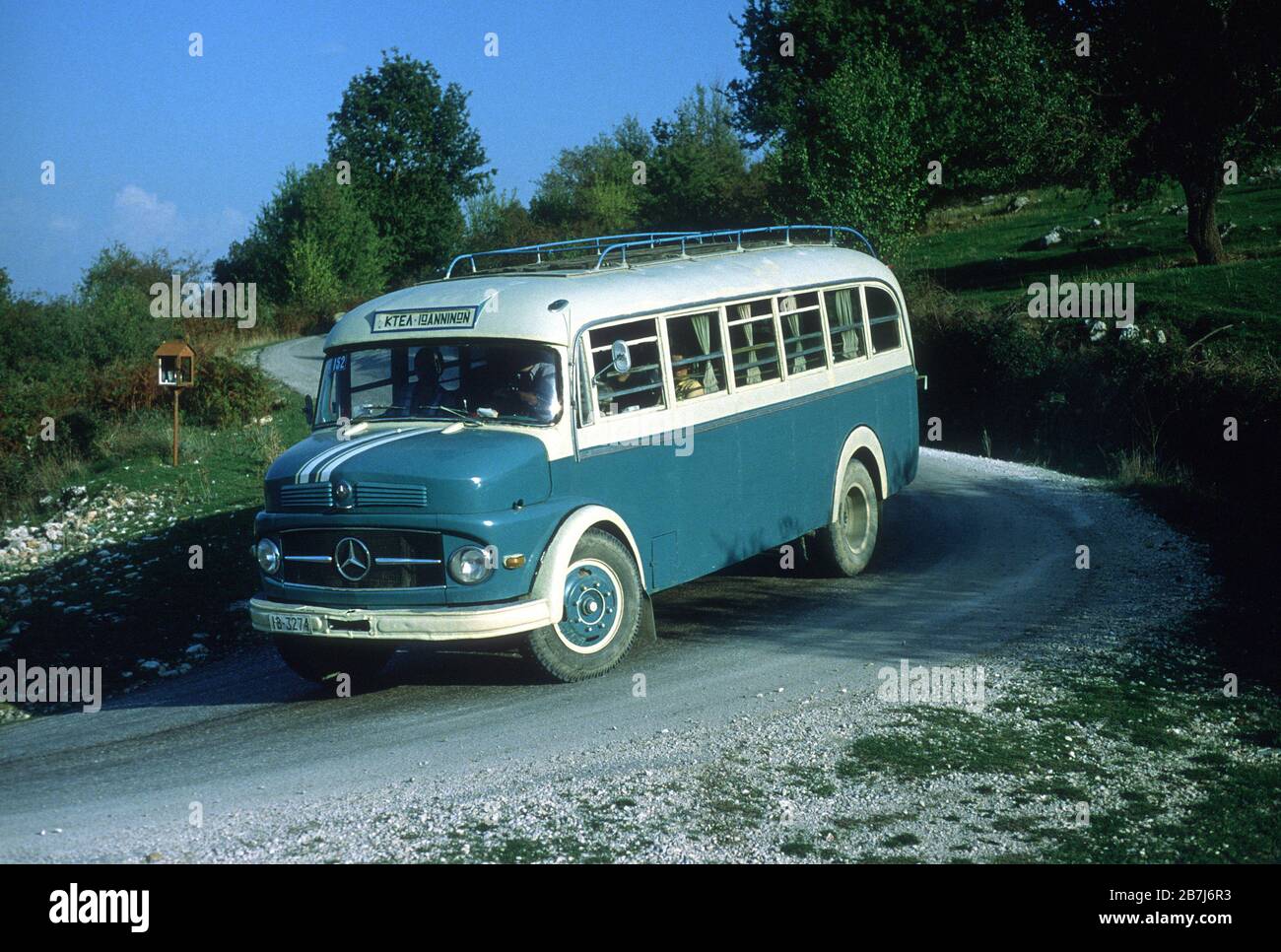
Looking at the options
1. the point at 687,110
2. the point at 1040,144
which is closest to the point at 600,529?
the point at 1040,144

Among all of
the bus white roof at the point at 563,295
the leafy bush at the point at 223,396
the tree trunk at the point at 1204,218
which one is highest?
the tree trunk at the point at 1204,218

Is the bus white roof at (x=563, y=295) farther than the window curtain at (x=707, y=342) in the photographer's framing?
No

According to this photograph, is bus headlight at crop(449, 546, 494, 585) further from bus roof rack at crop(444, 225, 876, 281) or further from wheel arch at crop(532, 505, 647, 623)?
bus roof rack at crop(444, 225, 876, 281)

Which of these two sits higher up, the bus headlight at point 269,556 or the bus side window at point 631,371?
the bus side window at point 631,371

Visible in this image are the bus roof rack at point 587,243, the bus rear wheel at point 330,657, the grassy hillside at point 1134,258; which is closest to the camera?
the bus rear wheel at point 330,657

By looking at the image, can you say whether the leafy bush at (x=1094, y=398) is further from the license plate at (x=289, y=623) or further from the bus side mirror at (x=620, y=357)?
the license plate at (x=289, y=623)

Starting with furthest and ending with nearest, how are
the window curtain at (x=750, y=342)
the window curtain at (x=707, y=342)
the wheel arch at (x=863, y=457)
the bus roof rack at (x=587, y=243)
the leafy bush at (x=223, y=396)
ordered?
1. the leafy bush at (x=223, y=396)
2. the wheel arch at (x=863, y=457)
3. the bus roof rack at (x=587, y=243)
4. the window curtain at (x=750, y=342)
5. the window curtain at (x=707, y=342)

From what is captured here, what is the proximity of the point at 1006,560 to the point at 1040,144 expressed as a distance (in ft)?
72.5

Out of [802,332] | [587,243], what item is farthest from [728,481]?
[587,243]

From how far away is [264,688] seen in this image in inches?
388

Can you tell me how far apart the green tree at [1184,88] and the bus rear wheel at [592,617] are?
26.3m

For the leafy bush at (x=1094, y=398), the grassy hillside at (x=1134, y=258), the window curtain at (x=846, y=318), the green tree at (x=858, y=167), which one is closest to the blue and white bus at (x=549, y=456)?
the window curtain at (x=846, y=318)

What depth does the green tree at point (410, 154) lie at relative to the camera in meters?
73.2
